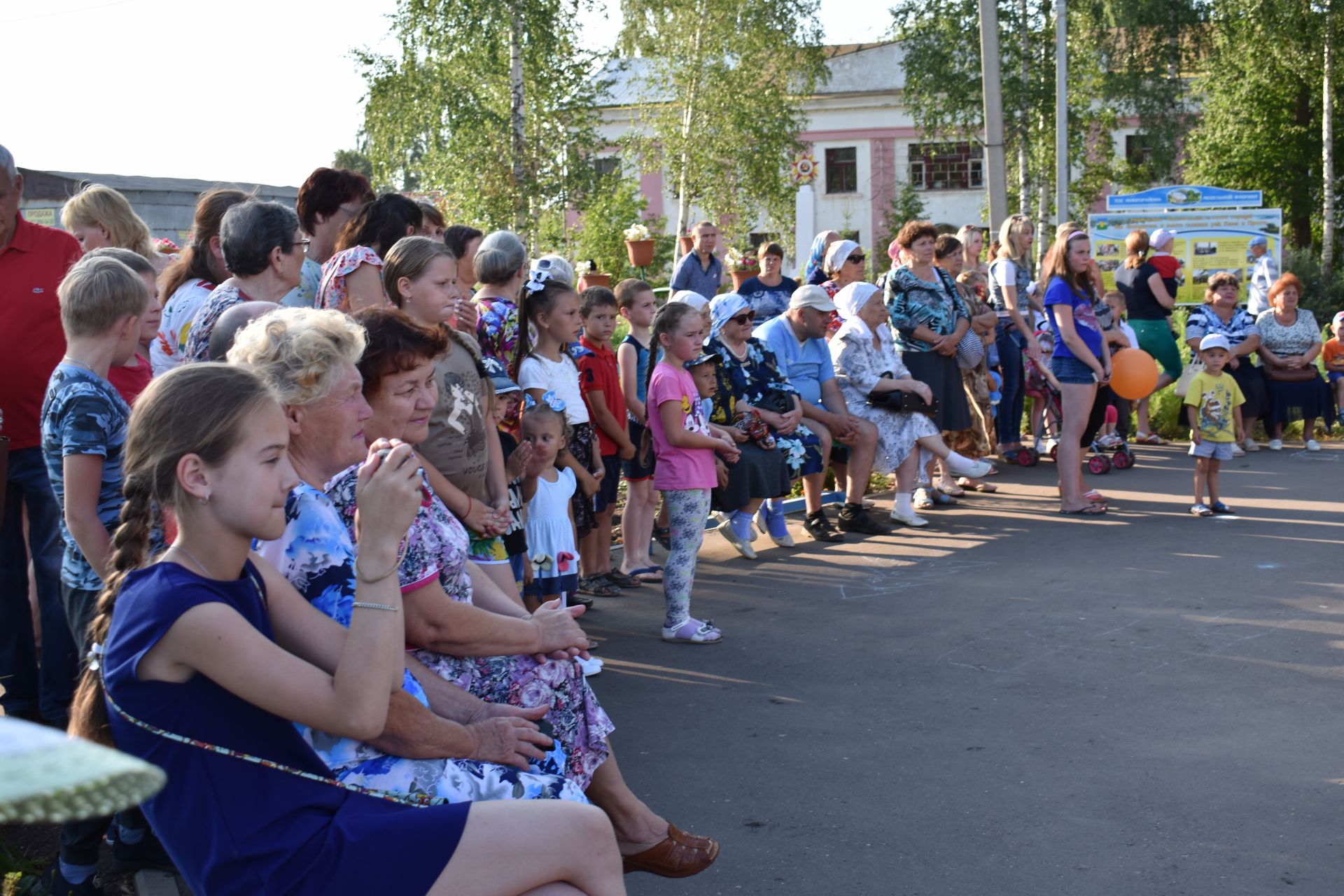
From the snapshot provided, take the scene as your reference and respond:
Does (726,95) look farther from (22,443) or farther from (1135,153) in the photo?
(22,443)

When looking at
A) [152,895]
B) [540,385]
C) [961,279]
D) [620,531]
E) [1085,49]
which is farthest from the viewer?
[1085,49]

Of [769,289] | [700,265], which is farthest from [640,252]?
[769,289]

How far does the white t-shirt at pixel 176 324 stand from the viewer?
5.04 m

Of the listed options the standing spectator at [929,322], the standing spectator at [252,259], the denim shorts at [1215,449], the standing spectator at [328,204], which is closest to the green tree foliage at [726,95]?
the standing spectator at [929,322]

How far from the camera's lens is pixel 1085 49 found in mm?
30156

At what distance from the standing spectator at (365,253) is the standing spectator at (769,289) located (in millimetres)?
4505

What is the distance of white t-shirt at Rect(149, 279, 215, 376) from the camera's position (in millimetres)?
5035

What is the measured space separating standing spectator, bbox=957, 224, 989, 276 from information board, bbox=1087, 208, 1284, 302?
6828 mm

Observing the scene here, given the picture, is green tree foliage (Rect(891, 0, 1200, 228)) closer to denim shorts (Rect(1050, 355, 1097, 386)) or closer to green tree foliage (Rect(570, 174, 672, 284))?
green tree foliage (Rect(570, 174, 672, 284))

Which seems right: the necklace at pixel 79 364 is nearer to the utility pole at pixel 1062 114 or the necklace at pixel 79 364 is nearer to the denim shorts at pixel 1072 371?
the denim shorts at pixel 1072 371

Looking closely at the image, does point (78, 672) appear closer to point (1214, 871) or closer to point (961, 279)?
point (1214, 871)

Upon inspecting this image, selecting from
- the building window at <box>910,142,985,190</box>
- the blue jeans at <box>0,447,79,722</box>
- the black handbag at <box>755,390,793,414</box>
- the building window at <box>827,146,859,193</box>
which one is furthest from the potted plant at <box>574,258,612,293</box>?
the building window at <box>827,146,859,193</box>

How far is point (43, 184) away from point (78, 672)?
12.2m

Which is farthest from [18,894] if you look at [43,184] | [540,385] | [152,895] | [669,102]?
[669,102]
